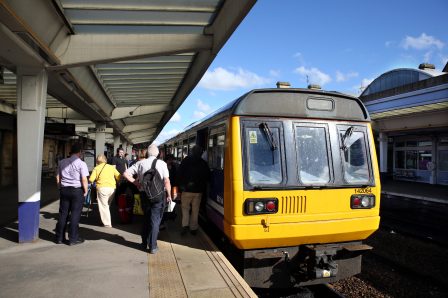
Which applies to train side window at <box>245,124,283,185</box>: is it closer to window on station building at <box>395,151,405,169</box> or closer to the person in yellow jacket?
the person in yellow jacket

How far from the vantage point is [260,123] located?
15.7 feet

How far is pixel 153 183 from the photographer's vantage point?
17.7ft

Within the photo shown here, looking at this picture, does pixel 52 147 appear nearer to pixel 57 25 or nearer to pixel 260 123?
pixel 57 25

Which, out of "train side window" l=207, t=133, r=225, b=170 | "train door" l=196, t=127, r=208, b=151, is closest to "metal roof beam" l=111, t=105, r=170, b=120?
"train door" l=196, t=127, r=208, b=151

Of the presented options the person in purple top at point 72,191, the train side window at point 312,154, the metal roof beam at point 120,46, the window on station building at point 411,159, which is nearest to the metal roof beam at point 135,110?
the metal roof beam at point 120,46

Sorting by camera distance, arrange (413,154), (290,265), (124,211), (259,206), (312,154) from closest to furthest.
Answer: (259,206)
(290,265)
(312,154)
(124,211)
(413,154)

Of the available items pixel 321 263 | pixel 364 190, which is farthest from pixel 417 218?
pixel 321 263

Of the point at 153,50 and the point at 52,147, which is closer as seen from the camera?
the point at 153,50

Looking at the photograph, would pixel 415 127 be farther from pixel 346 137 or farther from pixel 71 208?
pixel 71 208

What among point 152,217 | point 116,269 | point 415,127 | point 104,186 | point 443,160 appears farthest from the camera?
point 443,160

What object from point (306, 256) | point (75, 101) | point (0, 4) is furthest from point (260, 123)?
point (75, 101)

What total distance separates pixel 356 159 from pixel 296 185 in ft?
3.57

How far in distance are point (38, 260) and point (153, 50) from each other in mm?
4413

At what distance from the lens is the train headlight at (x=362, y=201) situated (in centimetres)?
496
